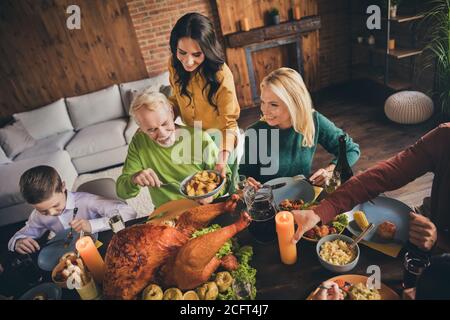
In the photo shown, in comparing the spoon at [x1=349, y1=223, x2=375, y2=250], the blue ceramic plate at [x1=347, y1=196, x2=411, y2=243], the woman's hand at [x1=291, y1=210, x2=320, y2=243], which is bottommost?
the blue ceramic plate at [x1=347, y1=196, x2=411, y2=243]

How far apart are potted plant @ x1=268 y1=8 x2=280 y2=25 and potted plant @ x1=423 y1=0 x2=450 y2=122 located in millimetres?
1700

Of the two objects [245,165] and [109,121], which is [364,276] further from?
[109,121]

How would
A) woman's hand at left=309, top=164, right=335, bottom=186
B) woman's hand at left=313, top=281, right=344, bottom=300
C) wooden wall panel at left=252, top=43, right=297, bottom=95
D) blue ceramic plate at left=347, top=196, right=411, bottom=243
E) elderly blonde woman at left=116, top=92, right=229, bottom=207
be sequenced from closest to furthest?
woman's hand at left=313, top=281, right=344, bottom=300
blue ceramic plate at left=347, top=196, right=411, bottom=243
woman's hand at left=309, top=164, right=335, bottom=186
elderly blonde woman at left=116, top=92, right=229, bottom=207
wooden wall panel at left=252, top=43, right=297, bottom=95

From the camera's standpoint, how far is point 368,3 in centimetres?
392

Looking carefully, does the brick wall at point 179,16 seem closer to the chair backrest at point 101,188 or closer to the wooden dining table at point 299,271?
the chair backrest at point 101,188

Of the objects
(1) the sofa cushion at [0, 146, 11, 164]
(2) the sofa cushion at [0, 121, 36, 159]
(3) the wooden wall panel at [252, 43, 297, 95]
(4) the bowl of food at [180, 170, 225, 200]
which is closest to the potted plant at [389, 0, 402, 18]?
(3) the wooden wall panel at [252, 43, 297, 95]

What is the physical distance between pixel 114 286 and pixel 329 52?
183 inches

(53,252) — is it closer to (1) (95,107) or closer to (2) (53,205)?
(2) (53,205)

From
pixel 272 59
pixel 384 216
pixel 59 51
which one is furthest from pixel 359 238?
pixel 59 51

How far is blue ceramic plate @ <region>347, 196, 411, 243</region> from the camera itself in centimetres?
103

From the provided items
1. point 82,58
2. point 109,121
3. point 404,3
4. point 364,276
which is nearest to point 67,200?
point 364,276

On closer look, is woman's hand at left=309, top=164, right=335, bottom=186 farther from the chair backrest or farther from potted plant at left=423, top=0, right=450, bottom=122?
potted plant at left=423, top=0, right=450, bottom=122

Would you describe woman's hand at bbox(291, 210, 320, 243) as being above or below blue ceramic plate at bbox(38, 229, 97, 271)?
above

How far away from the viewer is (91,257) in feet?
3.60
